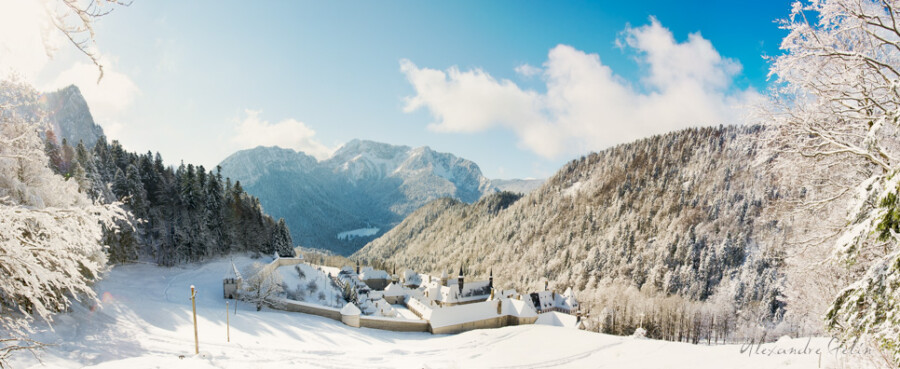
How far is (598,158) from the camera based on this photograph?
162 m

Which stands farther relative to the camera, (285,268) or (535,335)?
(285,268)

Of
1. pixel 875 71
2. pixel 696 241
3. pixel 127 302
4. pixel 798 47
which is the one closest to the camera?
pixel 875 71

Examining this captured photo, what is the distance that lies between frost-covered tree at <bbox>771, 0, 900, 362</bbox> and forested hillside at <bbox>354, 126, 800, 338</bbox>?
57838mm

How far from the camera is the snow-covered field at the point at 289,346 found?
42.3ft

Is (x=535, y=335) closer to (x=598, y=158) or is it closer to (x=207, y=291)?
(x=207, y=291)

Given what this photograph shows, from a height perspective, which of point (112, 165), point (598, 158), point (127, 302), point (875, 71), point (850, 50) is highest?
point (598, 158)

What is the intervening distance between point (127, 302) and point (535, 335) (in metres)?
29.4

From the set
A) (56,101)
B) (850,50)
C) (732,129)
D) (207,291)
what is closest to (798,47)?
(850,50)

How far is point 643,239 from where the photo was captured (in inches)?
4555

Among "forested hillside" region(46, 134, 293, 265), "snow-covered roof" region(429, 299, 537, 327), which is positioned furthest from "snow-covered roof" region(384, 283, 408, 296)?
"snow-covered roof" region(429, 299, 537, 327)

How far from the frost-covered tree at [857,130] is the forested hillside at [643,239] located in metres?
57.8

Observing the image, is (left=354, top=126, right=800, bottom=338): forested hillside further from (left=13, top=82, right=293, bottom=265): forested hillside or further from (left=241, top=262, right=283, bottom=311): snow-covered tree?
(left=13, top=82, right=293, bottom=265): forested hillside

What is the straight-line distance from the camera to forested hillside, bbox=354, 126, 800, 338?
84.1m

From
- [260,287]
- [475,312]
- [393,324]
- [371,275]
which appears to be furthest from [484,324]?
[371,275]
